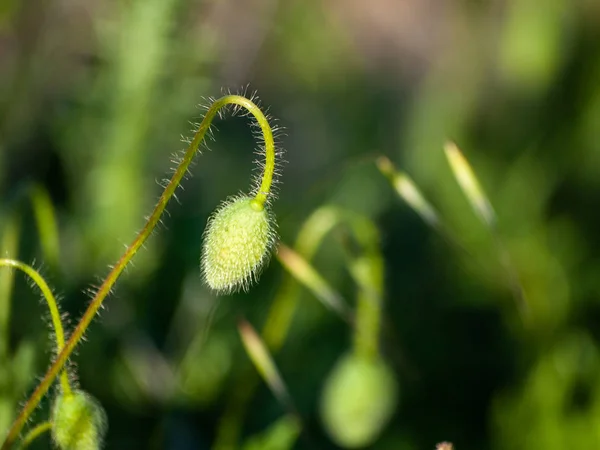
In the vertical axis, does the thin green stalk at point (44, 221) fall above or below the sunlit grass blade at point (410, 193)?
below

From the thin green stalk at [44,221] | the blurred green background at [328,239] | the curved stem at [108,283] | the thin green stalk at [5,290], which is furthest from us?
the blurred green background at [328,239]

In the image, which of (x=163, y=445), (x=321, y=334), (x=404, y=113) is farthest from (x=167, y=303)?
(x=404, y=113)

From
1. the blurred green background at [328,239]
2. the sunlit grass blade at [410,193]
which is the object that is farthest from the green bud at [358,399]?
the sunlit grass blade at [410,193]

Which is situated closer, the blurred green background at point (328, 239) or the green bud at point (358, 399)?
the green bud at point (358, 399)

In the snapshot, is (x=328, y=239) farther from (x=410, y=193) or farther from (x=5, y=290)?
(x=5, y=290)

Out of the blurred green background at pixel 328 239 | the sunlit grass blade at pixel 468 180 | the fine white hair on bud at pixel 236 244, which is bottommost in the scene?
the blurred green background at pixel 328 239

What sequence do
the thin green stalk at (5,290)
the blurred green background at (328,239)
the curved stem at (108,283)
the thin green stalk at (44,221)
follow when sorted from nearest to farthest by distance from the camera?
the curved stem at (108,283)
the thin green stalk at (5,290)
the thin green stalk at (44,221)
the blurred green background at (328,239)

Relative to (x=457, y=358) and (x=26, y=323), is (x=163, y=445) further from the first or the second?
(x=457, y=358)

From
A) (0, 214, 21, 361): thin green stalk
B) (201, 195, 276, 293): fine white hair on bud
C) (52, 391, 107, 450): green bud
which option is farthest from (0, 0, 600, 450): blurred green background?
(201, 195, 276, 293): fine white hair on bud

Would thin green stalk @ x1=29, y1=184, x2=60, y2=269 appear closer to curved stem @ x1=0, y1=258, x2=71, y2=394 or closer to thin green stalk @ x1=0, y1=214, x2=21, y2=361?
thin green stalk @ x1=0, y1=214, x2=21, y2=361

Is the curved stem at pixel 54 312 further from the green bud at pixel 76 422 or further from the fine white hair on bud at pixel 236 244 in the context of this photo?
the fine white hair on bud at pixel 236 244
